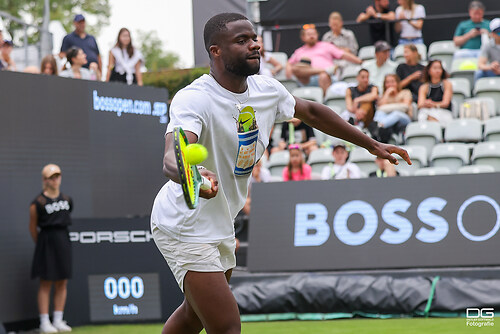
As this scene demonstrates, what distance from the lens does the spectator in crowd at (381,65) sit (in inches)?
503

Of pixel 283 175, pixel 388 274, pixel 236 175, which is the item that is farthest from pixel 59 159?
pixel 236 175

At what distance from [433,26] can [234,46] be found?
11.8m

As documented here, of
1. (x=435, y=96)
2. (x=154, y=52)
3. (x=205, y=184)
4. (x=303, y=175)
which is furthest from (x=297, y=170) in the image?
(x=154, y=52)

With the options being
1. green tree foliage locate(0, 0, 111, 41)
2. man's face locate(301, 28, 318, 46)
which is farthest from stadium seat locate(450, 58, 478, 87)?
green tree foliage locate(0, 0, 111, 41)

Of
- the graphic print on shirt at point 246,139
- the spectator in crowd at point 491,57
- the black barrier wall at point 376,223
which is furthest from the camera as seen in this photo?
the spectator in crowd at point 491,57

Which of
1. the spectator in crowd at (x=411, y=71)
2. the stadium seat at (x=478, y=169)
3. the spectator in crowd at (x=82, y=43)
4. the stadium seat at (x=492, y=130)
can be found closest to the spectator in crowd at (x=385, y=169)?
the stadium seat at (x=478, y=169)

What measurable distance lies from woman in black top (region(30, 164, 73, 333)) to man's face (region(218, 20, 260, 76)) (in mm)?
5188

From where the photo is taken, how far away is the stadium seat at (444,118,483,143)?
11.3 m

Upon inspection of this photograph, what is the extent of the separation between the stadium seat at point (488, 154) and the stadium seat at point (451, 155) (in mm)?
165

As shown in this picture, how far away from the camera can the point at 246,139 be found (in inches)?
161

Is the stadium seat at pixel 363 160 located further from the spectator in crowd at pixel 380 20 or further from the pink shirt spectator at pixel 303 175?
Answer: the spectator in crowd at pixel 380 20

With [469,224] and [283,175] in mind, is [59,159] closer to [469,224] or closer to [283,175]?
[283,175]

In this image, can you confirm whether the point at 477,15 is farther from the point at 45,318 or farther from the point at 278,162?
the point at 45,318

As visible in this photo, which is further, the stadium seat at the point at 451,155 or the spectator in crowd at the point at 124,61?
the spectator in crowd at the point at 124,61
